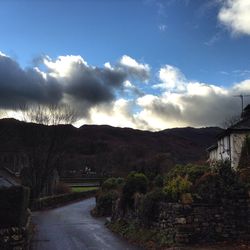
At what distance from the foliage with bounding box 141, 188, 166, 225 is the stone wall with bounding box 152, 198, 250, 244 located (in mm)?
1689

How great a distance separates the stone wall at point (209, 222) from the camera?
17266mm

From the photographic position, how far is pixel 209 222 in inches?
691

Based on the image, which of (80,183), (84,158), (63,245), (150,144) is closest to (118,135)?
(150,144)

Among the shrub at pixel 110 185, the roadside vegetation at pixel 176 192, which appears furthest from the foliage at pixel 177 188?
the shrub at pixel 110 185

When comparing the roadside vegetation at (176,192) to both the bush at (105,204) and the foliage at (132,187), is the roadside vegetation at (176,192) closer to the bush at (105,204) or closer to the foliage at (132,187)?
the foliage at (132,187)

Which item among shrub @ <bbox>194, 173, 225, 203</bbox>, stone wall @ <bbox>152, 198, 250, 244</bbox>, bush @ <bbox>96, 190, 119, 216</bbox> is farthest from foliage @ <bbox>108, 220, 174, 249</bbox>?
bush @ <bbox>96, 190, 119, 216</bbox>

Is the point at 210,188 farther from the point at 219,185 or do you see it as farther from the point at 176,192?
the point at 176,192

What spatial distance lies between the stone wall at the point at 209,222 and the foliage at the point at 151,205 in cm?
169

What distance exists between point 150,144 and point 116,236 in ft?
308

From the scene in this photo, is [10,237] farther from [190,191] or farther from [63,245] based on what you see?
[190,191]

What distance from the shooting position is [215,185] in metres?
18.4

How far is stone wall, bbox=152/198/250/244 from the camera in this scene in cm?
1727

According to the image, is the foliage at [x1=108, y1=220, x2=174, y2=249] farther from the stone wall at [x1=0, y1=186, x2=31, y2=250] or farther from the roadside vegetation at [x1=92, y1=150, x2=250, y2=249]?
the stone wall at [x1=0, y1=186, x2=31, y2=250]

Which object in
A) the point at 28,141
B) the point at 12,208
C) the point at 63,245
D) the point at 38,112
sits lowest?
the point at 63,245
